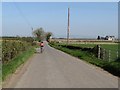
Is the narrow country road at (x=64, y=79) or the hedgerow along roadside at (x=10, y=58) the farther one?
the hedgerow along roadside at (x=10, y=58)

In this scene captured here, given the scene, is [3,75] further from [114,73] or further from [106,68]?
[106,68]

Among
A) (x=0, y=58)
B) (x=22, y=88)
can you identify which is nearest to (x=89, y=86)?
(x=22, y=88)

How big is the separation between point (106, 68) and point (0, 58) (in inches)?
276

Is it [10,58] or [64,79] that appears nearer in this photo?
[64,79]

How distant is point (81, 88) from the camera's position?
427 inches

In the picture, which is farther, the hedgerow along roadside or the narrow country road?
the hedgerow along roadside

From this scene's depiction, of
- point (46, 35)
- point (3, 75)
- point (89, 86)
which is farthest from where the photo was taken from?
point (46, 35)

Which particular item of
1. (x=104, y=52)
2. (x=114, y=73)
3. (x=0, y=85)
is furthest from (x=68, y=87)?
(x=104, y=52)

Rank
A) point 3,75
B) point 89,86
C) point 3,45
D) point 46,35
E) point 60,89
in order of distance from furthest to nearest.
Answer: point 46,35 < point 3,45 < point 3,75 < point 89,86 < point 60,89

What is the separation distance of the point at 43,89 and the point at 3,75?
4.01 m

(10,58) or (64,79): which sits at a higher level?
(64,79)

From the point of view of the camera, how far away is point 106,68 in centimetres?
1905

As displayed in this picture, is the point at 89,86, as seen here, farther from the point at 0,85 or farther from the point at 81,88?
the point at 0,85

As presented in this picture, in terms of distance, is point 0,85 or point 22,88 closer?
point 22,88
